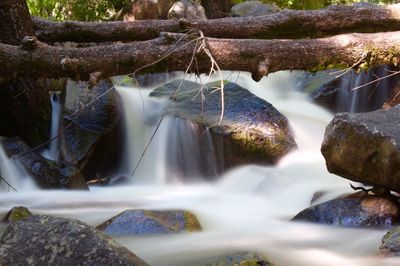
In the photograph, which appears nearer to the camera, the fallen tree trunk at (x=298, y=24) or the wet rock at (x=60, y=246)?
the wet rock at (x=60, y=246)

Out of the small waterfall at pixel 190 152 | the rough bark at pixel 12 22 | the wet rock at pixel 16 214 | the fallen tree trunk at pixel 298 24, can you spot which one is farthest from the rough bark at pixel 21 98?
the wet rock at pixel 16 214

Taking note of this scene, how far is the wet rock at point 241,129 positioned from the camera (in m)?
7.08

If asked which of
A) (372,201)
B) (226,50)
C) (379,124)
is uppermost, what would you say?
(226,50)

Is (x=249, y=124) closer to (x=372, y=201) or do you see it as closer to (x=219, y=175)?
(x=219, y=175)

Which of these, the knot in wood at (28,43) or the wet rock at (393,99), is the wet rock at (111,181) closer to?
the knot in wood at (28,43)

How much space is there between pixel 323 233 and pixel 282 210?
1.34 metres

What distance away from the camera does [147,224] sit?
4371 mm

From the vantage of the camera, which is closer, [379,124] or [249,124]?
[379,124]

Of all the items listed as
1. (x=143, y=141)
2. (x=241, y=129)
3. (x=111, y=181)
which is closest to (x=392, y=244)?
(x=241, y=129)

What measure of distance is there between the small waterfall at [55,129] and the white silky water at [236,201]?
0.77 metres

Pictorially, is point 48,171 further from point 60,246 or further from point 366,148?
point 60,246

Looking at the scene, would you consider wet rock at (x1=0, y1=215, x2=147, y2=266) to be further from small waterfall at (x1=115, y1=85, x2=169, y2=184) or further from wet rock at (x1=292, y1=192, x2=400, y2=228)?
small waterfall at (x1=115, y1=85, x2=169, y2=184)

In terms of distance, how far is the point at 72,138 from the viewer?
7133 mm

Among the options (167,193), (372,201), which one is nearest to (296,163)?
(167,193)
